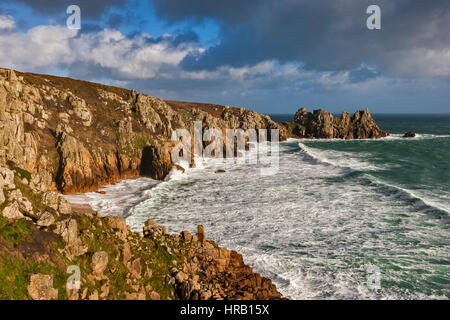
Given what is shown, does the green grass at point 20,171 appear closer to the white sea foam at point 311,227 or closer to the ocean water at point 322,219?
the white sea foam at point 311,227

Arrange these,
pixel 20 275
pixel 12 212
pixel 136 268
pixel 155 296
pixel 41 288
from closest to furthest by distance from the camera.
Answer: pixel 20 275, pixel 41 288, pixel 12 212, pixel 155 296, pixel 136 268

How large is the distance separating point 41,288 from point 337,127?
139718 mm

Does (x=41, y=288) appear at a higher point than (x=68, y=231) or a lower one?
lower

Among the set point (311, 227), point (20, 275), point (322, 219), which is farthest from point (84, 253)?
point (322, 219)

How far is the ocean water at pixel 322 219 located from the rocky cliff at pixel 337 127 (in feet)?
234

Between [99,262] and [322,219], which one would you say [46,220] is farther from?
[322,219]

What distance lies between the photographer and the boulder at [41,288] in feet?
38.2

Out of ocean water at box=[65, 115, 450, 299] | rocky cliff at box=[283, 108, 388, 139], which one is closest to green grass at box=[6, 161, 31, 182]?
ocean water at box=[65, 115, 450, 299]

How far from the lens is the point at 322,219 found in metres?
A: 32.6

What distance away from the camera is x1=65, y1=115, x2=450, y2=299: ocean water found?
2117 cm

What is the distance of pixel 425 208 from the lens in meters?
34.7

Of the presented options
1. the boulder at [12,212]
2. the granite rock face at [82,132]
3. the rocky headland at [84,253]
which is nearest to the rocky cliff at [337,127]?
the granite rock face at [82,132]

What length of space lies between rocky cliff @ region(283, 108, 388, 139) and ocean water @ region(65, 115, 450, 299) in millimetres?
71368

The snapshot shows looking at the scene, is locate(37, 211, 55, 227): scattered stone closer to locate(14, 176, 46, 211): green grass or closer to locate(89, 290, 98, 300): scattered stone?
locate(14, 176, 46, 211): green grass
